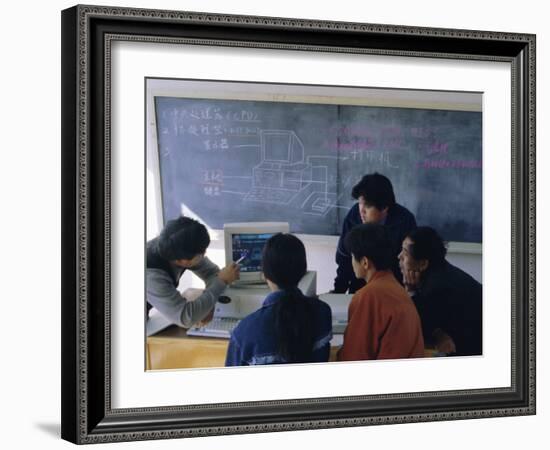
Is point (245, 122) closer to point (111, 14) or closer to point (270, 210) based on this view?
point (270, 210)

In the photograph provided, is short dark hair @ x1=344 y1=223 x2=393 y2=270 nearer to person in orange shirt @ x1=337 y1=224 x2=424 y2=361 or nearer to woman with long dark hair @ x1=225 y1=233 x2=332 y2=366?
person in orange shirt @ x1=337 y1=224 x2=424 y2=361

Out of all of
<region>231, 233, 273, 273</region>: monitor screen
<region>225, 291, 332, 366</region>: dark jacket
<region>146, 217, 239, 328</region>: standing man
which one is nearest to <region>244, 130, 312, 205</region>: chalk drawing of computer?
<region>231, 233, 273, 273</region>: monitor screen

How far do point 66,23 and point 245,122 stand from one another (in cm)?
66

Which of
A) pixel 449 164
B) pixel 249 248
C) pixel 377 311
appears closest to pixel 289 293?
pixel 249 248

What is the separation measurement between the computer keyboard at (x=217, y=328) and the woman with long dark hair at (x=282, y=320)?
2 centimetres

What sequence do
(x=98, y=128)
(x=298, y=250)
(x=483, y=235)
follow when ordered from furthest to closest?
(x=483, y=235) → (x=298, y=250) → (x=98, y=128)

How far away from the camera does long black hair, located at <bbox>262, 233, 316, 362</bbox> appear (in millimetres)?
3459

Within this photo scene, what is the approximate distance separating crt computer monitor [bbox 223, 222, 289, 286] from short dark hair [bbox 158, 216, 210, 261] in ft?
0.26

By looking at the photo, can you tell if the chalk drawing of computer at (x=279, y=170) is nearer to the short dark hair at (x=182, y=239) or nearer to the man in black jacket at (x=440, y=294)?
the short dark hair at (x=182, y=239)

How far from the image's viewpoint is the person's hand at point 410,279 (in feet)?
11.8

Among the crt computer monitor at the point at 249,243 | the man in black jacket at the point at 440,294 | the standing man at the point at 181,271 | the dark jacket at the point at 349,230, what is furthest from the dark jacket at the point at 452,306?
the standing man at the point at 181,271

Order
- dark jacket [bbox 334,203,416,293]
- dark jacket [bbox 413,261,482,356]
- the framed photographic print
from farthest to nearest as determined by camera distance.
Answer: dark jacket [bbox 413,261,482,356] → dark jacket [bbox 334,203,416,293] → the framed photographic print

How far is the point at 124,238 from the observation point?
3301mm

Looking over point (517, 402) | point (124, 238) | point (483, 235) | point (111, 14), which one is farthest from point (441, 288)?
point (111, 14)
